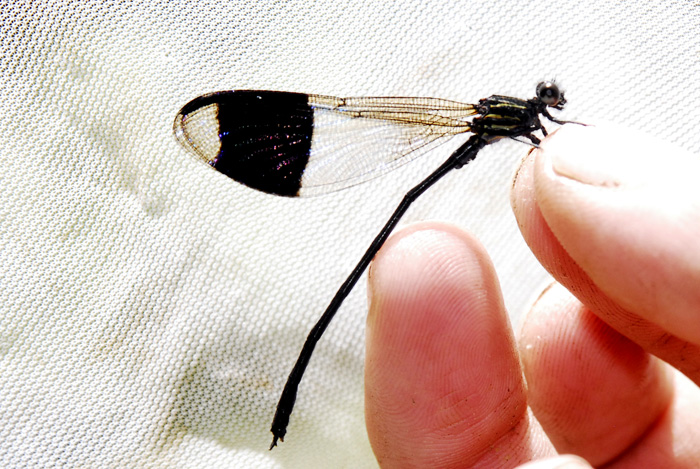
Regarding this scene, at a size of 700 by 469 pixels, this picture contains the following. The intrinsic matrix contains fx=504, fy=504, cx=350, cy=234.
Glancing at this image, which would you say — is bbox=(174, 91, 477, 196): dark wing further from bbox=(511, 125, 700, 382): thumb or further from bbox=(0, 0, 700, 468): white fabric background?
bbox=(511, 125, 700, 382): thumb

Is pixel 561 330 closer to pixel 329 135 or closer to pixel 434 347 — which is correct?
pixel 434 347

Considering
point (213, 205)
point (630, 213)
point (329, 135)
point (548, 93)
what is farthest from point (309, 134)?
point (630, 213)

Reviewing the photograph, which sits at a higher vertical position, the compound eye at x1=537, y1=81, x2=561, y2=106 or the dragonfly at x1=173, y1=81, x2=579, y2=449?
the compound eye at x1=537, y1=81, x2=561, y2=106

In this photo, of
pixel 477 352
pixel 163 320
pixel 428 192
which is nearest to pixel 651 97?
pixel 428 192

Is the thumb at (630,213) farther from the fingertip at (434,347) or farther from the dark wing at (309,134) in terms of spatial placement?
the dark wing at (309,134)

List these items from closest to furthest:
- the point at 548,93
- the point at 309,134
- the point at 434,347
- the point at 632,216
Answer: the point at 632,216 → the point at 434,347 → the point at 548,93 → the point at 309,134

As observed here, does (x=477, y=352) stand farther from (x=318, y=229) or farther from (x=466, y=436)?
(x=318, y=229)

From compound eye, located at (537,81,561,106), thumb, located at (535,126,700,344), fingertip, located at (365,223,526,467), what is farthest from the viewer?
compound eye, located at (537,81,561,106)

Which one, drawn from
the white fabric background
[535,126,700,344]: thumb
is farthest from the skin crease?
the white fabric background
